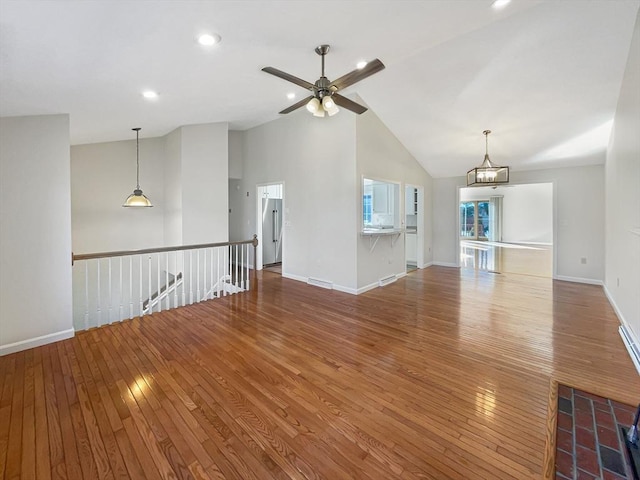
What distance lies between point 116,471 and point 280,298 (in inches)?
128

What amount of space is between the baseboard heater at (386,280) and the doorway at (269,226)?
8.09 feet

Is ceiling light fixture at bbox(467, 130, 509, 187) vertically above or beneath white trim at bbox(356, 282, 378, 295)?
above

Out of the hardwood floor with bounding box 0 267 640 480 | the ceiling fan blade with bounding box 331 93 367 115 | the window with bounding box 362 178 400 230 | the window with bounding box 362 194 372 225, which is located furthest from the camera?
the window with bounding box 362 194 372 225

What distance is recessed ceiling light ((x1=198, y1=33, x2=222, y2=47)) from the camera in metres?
2.34

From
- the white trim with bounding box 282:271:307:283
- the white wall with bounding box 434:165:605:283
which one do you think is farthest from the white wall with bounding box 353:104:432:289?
the white wall with bounding box 434:165:605:283

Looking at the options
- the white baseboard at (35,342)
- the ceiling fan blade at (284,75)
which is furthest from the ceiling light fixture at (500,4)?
the white baseboard at (35,342)

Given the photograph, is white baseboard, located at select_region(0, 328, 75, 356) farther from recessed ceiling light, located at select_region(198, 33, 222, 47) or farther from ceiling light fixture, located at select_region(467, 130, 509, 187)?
ceiling light fixture, located at select_region(467, 130, 509, 187)

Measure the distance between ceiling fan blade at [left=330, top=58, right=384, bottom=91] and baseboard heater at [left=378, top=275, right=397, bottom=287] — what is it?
3.76 meters

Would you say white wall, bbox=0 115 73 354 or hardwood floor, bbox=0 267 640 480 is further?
white wall, bbox=0 115 73 354

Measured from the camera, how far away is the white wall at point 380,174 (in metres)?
4.96

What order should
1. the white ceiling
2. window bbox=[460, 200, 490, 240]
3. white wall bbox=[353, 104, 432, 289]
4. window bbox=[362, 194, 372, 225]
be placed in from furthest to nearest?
window bbox=[460, 200, 490, 240] → window bbox=[362, 194, 372, 225] → white wall bbox=[353, 104, 432, 289] → the white ceiling

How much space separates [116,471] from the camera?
59.9 inches

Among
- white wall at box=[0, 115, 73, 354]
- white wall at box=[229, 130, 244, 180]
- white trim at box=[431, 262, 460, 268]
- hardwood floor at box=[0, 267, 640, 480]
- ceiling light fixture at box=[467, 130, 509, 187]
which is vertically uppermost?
white wall at box=[229, 130, 244, 180]

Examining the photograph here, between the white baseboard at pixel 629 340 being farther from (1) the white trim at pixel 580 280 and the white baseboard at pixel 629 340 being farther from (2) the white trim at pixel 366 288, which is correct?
(2) the white trim at pixel 366 288
